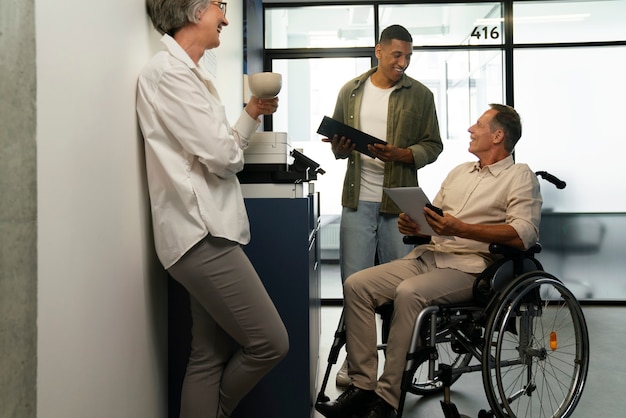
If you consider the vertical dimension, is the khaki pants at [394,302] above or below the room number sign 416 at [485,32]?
below

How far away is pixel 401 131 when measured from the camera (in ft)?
9.28

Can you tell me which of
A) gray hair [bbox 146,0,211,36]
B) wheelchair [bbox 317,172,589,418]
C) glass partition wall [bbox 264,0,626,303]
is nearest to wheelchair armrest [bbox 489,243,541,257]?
wheelchair [bbox 317,172,589,418]

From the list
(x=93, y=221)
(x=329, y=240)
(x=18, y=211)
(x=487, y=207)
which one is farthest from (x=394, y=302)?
(x=329, y=240)

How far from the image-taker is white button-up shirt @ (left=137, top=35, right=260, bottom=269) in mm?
1601

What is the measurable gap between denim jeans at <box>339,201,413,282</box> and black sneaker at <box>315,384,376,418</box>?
64 cm

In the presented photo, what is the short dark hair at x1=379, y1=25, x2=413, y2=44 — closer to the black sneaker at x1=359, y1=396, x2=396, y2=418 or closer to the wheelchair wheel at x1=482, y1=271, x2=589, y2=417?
the wheelchair wheel at x1=482, y1=271, x2=589, y2=417

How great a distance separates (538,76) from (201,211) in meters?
3.96

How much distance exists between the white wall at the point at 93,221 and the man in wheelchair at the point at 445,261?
0.73 meters

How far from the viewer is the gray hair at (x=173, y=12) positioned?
175 cm

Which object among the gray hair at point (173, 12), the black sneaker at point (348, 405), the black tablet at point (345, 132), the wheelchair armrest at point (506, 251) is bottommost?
the black sneaker at point (348, 405)

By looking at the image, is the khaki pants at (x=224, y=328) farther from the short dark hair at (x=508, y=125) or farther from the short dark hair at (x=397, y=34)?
the short dark hair at (x=397, y=34)

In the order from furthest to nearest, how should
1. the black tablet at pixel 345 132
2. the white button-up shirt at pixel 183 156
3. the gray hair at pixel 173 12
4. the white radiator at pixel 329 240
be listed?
the white radiator at pixel 329 240 < the black tablet at pixel 345 132 < the gray hair at pixel 173 12 < the white button-up shirt at pixel 183 156

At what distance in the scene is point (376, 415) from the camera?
209 cm

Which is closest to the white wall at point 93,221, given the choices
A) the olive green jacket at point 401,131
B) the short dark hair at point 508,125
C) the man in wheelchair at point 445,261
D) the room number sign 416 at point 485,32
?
the man in wheelchair at point 445,261
